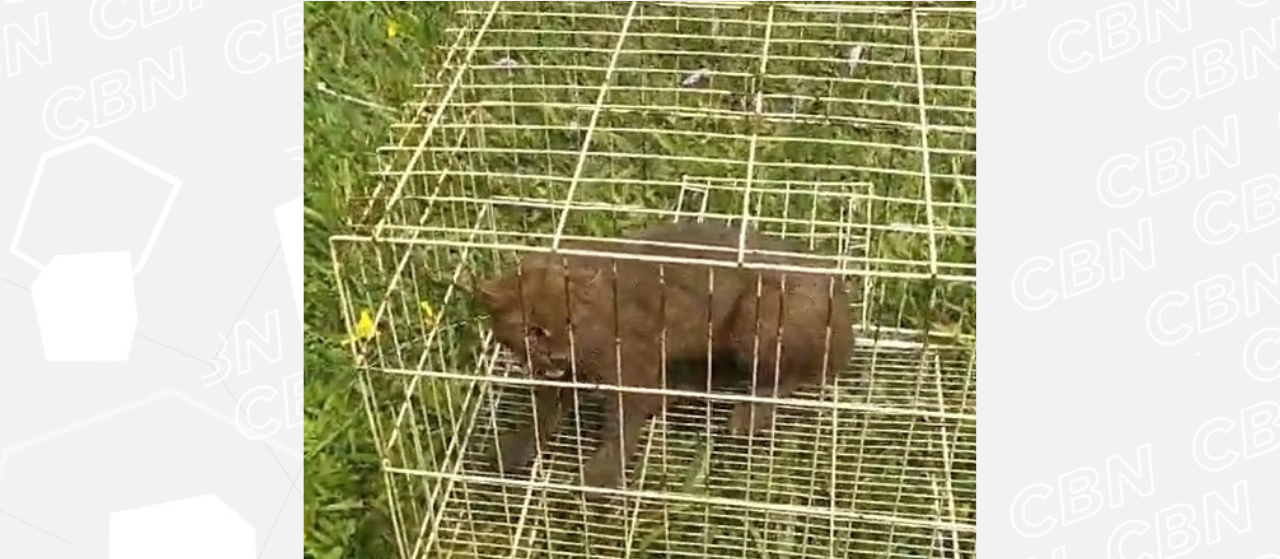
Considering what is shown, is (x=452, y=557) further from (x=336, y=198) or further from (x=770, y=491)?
(x=336, y=198)

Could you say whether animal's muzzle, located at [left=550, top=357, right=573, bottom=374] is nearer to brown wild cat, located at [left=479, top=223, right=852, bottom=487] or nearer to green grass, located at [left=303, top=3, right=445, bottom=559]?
Result: brown wild cat, located at [left=479, top=223, right=852, bottom=487]

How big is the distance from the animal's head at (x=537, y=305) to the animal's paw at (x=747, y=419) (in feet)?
1.01

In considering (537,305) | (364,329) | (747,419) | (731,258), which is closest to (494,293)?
(537,305)

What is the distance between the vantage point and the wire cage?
5.42 feet

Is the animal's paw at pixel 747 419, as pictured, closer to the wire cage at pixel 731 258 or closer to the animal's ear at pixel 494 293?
the wire cage at pixel 731 258

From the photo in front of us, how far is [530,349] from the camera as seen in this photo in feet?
5.49

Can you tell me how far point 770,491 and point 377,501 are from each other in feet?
1.83

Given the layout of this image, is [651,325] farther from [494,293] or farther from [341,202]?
[341,202]

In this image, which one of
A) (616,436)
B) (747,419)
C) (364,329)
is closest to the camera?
(364,329)

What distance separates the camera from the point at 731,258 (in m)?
1.69

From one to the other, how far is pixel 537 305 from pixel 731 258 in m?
0.27

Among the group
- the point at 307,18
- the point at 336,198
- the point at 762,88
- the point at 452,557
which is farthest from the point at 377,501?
the point at 307,18

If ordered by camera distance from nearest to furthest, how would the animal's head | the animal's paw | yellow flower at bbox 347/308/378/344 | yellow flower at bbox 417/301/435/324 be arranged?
yellow flower at bbox 347/308/378/344
the animal's head
yellow flower at bbox 417/301/435/324
the animal's paw

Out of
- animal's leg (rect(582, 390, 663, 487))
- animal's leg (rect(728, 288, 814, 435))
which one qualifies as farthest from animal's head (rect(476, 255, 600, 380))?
animal's leg (rect(728, 288, 814, 435))
